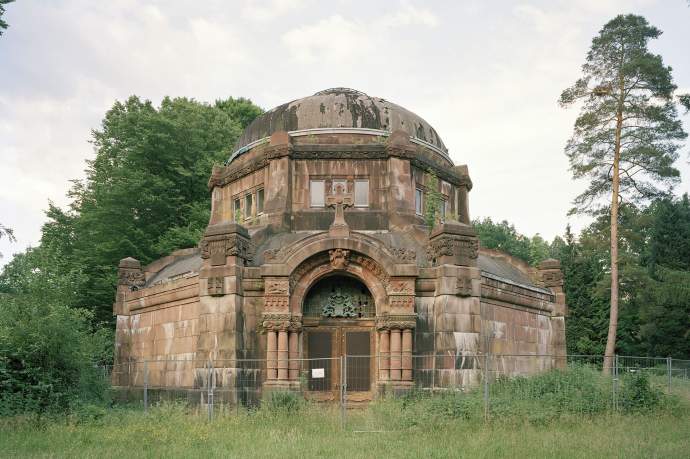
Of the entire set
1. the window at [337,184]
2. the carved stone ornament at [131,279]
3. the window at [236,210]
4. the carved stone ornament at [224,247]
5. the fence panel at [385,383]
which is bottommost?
the fence panel at [385,383]

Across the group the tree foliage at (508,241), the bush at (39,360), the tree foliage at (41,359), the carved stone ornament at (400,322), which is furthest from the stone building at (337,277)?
the tree foliage at (508,241)

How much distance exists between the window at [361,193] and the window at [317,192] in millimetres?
1088

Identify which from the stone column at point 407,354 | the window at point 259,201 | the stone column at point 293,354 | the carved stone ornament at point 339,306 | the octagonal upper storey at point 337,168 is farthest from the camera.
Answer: the window at point 259,201

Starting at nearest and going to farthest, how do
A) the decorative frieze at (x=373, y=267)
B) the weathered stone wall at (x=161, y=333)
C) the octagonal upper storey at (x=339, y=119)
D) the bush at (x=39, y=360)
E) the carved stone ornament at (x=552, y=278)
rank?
the bush at (x=39, y=360) < the decorative frieze at (x=373, y=267) < the weathered stone wall at (x=161, y=333) < the octagonal upper storey at (x=339, y=119) < the carved stone ornament at (x=552, y=278)

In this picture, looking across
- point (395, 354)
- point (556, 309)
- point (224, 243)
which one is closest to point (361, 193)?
point (224, 243)

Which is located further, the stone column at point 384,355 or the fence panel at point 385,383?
the stone column at point 384,355

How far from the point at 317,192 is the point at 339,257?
4.35 meters

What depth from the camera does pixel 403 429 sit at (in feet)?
50.3

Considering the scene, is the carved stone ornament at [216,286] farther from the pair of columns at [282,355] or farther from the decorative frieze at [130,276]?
the decorative frieze at [130,276]

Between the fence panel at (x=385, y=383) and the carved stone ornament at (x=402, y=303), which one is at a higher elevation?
the carved stone ornament at (x=402, y=303)

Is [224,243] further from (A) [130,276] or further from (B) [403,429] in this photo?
(B) [403,429]

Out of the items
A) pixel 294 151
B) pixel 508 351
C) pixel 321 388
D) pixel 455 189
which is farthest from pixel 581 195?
pixel 321 388

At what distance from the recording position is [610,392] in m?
17.8

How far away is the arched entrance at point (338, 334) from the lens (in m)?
20.3
